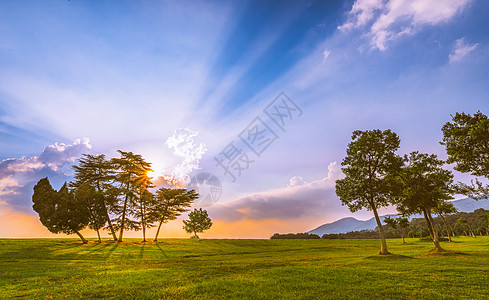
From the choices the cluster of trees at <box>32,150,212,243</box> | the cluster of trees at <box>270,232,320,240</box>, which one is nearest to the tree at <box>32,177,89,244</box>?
the cluster of trees at <box>32,150,212,243</box>

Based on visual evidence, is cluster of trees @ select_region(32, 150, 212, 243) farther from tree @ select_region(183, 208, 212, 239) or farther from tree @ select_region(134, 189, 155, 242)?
tree @ select_region(183, 208, 212, 239)

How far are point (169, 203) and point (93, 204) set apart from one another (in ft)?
61.8

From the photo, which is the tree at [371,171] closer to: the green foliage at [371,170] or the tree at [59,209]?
the green foliage at [371,170]

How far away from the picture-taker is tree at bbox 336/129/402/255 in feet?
120

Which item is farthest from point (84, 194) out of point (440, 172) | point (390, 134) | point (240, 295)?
point (440, 172)

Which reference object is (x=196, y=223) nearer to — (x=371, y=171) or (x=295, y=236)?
(x=295, y=236)

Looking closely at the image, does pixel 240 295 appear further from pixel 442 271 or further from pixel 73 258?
pixel 73 258

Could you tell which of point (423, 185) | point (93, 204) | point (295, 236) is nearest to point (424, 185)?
point (423, 185)

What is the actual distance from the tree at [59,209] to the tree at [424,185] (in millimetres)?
59720

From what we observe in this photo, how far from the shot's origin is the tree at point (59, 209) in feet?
156

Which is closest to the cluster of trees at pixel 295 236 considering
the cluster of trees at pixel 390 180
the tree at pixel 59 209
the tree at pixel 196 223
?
the tree at pixel 196 223

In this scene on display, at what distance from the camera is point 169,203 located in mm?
67188

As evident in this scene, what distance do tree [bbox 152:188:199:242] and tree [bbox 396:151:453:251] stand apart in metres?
52.5

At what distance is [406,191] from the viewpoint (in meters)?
34.7
